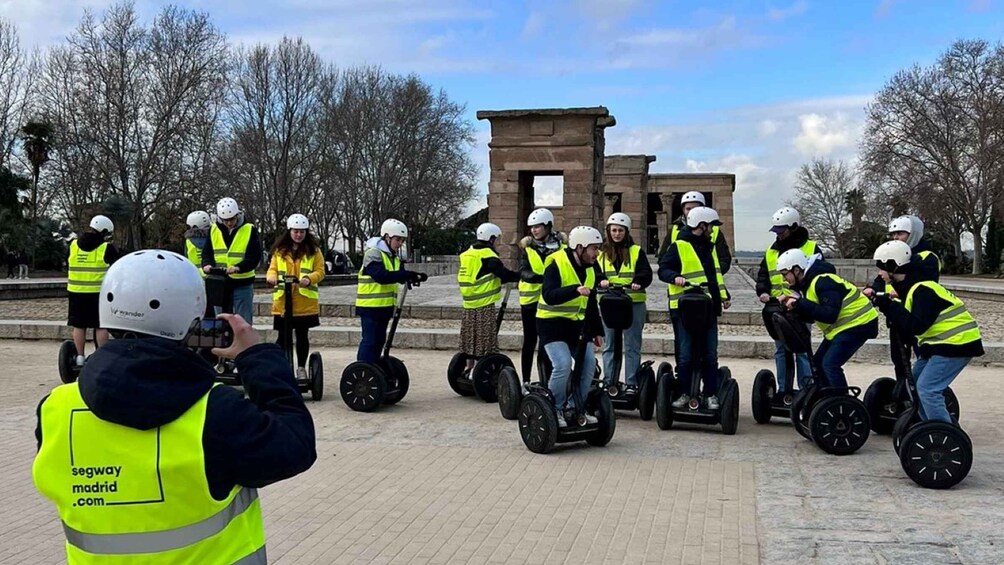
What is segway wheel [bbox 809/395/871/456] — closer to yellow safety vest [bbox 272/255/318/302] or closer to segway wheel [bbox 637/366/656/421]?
segway wheel [bbox 637/366/656/421]

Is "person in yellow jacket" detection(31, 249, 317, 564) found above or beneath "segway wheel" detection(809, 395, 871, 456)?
above

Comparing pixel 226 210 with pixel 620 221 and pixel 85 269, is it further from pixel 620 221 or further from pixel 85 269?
pixel 620 221

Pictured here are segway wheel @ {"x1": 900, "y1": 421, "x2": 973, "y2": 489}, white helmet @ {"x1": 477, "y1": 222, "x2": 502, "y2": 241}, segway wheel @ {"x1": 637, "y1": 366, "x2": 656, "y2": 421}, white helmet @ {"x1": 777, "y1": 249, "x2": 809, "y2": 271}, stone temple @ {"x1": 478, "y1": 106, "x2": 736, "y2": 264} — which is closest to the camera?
segway wheel @ {"x1": 900, "y1": 421, "x2": 973, "y2": 489}

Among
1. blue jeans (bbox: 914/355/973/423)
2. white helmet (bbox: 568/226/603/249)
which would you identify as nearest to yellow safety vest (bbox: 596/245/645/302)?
white helmet (bbox: 568/226/603/249)

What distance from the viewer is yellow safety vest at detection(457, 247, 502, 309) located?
9.80 meters

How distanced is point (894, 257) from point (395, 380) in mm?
5015

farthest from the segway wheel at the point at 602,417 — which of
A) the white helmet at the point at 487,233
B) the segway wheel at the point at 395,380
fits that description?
the white helmet at the point at 487,233

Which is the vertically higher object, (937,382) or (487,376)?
(937,382)

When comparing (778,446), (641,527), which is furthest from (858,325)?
(641,527)

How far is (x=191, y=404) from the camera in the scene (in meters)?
2.22

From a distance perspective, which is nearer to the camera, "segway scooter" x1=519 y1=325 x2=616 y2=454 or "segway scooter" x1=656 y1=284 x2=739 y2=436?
"segway scooter" x1=519 y1=325 x2=616 y2=454

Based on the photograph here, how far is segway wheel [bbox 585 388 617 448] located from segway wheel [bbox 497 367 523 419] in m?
1.11

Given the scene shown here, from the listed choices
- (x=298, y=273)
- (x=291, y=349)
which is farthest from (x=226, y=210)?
(x=291, y=349)

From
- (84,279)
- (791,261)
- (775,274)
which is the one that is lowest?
(84,279)
